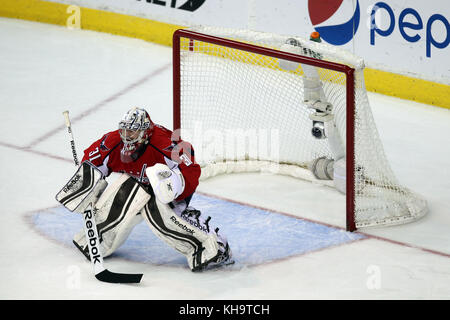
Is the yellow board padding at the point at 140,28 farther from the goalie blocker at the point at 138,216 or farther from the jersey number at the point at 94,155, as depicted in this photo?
the jersey number at the point at 94,155

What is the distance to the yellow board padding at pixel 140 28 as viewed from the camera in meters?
7.75

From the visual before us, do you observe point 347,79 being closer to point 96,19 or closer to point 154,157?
point 154,157

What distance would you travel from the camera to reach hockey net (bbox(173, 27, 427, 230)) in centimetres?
603

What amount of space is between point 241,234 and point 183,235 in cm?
66

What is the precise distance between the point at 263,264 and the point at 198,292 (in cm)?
49

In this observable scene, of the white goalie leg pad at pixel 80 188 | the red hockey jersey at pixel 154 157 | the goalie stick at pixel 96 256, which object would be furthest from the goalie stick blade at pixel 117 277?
the red hockey jersey at pixel 154 157

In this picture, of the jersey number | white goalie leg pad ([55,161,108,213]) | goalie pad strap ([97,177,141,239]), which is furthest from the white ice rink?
the jersey number

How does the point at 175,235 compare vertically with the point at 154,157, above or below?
below

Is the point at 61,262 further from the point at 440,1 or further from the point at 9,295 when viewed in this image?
the point at 440,1

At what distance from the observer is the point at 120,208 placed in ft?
17.3

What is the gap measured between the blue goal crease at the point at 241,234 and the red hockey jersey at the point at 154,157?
16.7 inches

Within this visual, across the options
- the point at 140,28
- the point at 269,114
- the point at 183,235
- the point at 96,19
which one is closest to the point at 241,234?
the point at 183,235
